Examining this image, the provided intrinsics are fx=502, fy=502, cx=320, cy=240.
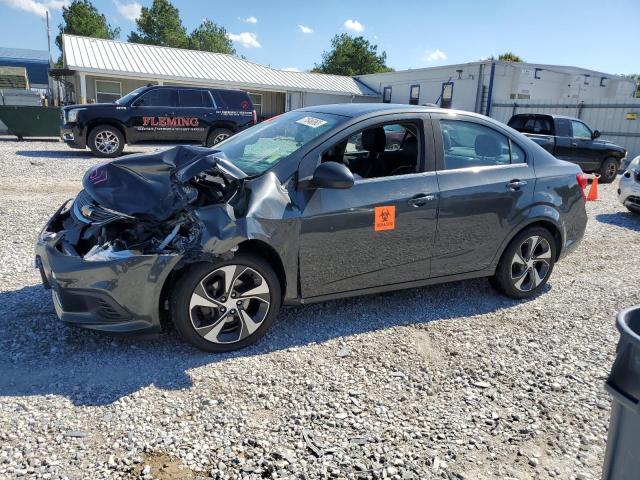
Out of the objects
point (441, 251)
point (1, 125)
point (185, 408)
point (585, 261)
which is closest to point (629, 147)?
point (585, 261)

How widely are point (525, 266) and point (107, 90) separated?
25.2 meters

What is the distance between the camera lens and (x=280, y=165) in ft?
11.9

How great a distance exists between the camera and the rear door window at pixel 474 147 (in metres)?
4.28

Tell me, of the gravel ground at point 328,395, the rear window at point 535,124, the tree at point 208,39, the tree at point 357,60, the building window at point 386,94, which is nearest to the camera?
the gravel ground at point 328,395

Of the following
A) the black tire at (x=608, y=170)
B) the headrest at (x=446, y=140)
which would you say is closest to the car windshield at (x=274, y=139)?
the headrest at (x=446, y=140)

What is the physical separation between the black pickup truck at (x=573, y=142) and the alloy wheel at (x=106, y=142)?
35.7 ft

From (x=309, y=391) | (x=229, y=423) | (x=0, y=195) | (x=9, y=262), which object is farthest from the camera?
(x=0, y=195)

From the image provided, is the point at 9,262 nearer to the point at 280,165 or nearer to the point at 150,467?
the point at 280,165

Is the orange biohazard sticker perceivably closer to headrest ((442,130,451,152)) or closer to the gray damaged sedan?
the gray damaged sedan

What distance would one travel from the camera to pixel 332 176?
11.5 feet

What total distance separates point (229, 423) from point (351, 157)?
2.55m

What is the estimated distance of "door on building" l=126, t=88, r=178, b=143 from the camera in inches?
521

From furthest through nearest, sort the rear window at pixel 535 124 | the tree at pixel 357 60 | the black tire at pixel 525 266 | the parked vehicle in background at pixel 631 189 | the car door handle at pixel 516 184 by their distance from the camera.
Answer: the tree at pixel 357 60
the rear window at pixel 535 124
the parked vehicle in background at pixel 631 189
the black tire at pixel 525 266
the car door handle at pixel 516 184

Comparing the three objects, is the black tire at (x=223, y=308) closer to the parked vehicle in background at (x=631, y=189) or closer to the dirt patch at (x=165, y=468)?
the dirt patch at (x=165, y=468)
